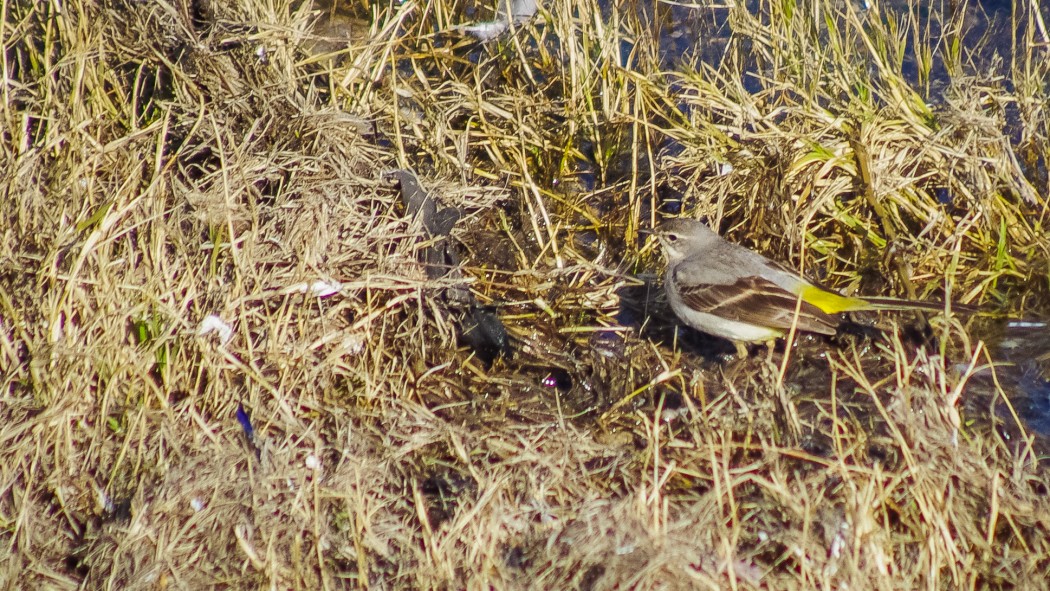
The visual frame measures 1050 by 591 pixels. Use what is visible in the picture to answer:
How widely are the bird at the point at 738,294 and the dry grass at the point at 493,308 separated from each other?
27 cm

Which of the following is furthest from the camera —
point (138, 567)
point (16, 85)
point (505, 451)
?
point (16, 85)

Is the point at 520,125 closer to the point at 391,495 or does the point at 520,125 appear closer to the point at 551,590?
the point at 391,495

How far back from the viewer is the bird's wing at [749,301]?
6.00 meters

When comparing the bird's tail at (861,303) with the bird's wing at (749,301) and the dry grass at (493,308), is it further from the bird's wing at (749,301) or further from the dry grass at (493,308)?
the dry grass at (493,308)

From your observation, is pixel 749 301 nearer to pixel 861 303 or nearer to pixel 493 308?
pixel 861 303

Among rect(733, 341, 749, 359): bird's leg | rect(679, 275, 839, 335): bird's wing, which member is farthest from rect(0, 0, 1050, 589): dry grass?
rect(679, 275, 839, 335): bird's wing

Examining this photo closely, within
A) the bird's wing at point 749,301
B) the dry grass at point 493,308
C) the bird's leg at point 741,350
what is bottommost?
the bird's leg at point 741,350

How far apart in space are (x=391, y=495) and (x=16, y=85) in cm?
321

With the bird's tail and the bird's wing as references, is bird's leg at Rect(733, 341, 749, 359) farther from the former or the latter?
the bird's tail

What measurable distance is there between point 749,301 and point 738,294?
8 centimetres

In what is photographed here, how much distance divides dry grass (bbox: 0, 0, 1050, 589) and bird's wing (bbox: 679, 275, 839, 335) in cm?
34

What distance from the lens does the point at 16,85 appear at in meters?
5.79

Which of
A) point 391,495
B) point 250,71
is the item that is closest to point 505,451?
point 391,495

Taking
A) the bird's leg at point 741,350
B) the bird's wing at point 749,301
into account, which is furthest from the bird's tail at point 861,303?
the bird's leg at point 741,350
